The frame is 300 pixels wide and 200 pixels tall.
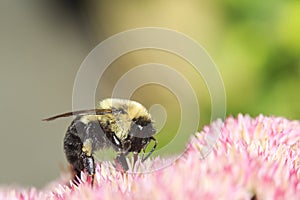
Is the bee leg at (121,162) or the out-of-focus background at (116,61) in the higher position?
the out-of-focus background at (116,61)

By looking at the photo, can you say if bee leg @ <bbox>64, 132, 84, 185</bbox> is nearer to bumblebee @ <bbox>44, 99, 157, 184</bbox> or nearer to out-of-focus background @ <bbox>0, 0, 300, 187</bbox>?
bumblebee @ <bbox>44, 99, 157, 184</bbox>

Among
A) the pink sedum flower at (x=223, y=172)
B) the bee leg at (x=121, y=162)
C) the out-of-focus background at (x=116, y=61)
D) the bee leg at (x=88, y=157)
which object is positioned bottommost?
the pink sedum flower at (x=223, y=172)

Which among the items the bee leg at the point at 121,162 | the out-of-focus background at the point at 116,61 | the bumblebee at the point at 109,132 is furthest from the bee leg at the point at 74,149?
the out-of-focus background at the point at 116,61

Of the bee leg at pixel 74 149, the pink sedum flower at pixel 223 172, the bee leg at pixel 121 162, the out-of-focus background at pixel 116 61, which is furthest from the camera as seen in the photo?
the out-of-focus background at pixel 116 61

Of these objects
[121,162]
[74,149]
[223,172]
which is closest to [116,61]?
[74,149]

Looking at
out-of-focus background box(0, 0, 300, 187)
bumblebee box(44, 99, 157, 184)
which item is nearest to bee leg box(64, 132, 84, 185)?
bumblebee box(44, 99, 157, 184)

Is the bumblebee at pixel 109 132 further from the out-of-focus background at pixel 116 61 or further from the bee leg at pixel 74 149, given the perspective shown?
the out-of-focus background at pixel 116 61

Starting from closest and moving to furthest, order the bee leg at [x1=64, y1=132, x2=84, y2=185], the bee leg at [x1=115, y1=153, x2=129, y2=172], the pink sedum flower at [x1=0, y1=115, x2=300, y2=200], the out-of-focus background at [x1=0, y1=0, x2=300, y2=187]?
the pink sedum flower at [x1=0, y1=115, x2=300, y2=200] → the bee leg at [x1=115, y1=153, x2=129, y2=172] → the bee leg at [x1=64, y1=132, x2=84, y2=185] → the out-of-focus background at [x1=0, y1=0, x2=300, y2=187]
